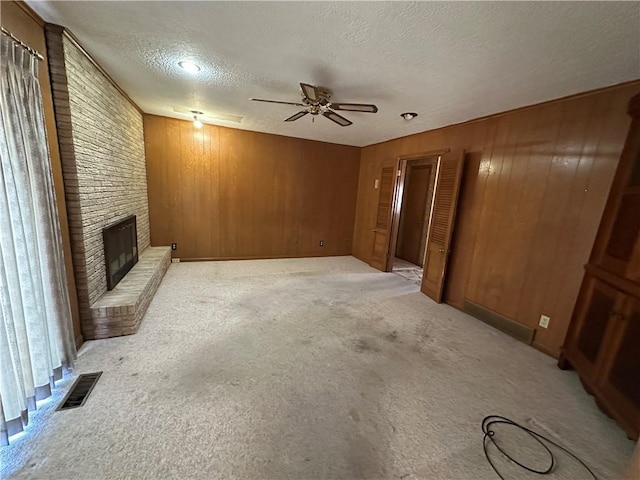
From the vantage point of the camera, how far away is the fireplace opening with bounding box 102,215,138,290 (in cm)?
263

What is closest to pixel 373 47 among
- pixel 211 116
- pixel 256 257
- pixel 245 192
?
pixel 211 116

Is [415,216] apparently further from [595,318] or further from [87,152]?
[87,152]

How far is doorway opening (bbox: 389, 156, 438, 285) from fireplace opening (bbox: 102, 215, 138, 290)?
4.21 metres

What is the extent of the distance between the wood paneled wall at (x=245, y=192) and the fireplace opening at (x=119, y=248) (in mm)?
1124

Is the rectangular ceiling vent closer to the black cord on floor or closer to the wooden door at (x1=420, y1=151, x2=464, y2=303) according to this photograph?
the wooden door at (x1=420, y1=151, x2=464, y2=303)

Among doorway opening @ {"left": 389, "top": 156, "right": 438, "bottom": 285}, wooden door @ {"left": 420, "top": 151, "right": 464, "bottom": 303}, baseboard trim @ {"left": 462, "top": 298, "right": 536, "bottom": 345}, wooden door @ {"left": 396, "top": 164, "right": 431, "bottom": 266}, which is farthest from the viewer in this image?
wooden door @ {"left": 396, "top": 164, "right": 431, "bottom": 266}

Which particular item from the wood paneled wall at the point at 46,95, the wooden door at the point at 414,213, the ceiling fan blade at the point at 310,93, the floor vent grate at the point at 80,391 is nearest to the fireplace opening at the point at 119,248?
the wood paneled wall at the point at 46,95

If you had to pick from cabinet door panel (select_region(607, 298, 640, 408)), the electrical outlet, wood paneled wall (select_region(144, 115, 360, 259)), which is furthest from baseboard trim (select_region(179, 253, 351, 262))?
cabinet door panel (select_region(607, 298, 640, 408))

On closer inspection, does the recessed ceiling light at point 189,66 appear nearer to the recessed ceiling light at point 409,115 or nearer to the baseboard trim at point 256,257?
the recessed ceiling light at point 409,115

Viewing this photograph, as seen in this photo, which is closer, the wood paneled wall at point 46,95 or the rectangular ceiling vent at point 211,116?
the wood paneled wall at point 46,95

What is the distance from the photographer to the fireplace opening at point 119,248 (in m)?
2.63

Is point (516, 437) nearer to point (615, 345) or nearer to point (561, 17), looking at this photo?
point (615, 345)

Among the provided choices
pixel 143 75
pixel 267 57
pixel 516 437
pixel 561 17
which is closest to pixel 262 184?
pixel 143 75

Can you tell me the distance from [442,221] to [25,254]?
4017 millimetres
